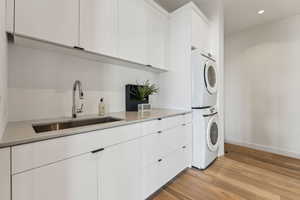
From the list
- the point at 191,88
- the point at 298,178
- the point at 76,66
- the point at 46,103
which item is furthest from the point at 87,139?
the point at 298,178

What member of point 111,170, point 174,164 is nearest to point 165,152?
point 174,164

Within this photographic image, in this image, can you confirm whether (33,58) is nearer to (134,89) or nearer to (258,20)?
(134,89)

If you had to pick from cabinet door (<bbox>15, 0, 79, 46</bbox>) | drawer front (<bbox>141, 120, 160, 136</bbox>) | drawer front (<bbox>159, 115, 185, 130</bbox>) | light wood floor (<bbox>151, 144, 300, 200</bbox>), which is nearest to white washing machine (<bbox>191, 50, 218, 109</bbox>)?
drawer front (<bbox>159, 115, 185, 130</bbox>)

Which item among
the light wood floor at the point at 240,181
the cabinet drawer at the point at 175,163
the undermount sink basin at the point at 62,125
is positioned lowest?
the light wood floor at the point at 240,181

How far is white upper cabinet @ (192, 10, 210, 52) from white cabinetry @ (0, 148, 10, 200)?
229cm

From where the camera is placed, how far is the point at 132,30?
174cm

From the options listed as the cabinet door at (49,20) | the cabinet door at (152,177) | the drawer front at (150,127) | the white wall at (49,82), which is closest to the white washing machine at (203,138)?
the cabinet door at (152,177)

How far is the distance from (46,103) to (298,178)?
3.17m

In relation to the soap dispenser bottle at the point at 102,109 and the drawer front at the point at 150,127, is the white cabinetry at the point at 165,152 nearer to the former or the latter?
the drawer front at the point at 150,127

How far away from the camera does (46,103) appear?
135 cm

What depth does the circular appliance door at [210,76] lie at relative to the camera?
6.86 feet

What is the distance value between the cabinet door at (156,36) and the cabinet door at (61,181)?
1488mm

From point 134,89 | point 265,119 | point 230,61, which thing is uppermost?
point 230,61

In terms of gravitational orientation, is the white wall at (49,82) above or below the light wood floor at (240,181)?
above
